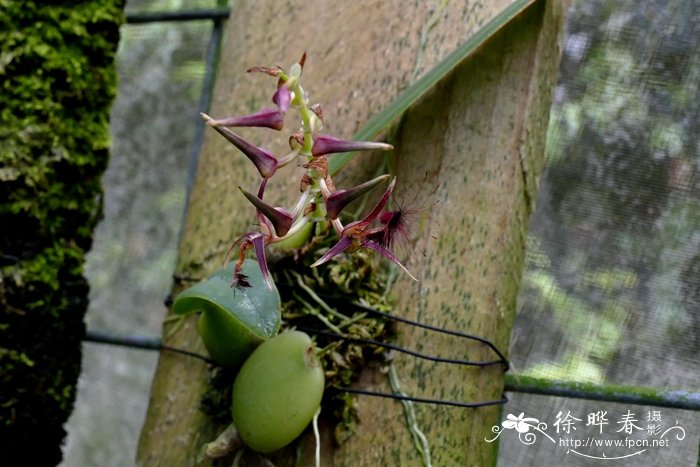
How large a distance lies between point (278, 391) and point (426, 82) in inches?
13.0

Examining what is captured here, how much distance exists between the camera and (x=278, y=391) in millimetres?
652

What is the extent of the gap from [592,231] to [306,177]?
52cm

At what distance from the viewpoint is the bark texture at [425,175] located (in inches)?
29.1

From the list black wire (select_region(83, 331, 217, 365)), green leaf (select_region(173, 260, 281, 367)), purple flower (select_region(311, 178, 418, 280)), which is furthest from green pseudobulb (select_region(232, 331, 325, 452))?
black wire (select_region(83, 331, 217, 365))

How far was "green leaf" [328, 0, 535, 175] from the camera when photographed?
2.44 ft

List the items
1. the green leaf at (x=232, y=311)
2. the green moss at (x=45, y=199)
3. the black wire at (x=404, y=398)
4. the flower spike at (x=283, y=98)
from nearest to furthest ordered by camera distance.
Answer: the flower spike at (x=283, y=98)
the green leaf at (x=232, y=311)
the black wire at (x=404, y=398)
the green moss at (x=45, y=199)

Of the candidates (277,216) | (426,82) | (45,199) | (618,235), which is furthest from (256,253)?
(618,235)

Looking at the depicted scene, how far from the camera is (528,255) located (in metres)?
0.97

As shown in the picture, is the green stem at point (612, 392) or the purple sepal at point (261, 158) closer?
the purple sepal at point (261, 158)

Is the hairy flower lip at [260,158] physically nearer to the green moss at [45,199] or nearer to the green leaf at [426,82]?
the green leaf at [426,82]

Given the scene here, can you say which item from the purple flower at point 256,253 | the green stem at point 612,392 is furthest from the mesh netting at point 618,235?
the purple flower at point 256,253

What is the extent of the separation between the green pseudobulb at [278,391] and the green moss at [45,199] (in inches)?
12.4

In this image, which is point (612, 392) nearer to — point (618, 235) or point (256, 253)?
point (618, 235)

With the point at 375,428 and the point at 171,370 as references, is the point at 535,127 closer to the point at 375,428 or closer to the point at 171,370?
the point at 375,428
